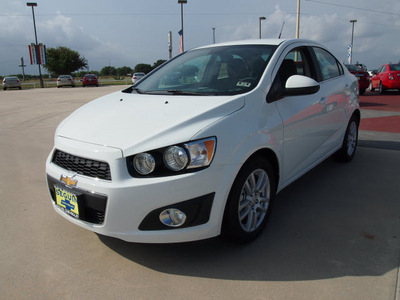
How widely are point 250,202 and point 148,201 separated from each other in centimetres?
88

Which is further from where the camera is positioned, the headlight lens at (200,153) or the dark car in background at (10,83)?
the dark car in background at (10,83)

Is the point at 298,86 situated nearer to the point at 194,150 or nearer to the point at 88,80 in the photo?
the point at 194,150

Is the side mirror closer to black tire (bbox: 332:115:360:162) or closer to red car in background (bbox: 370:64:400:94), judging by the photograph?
black tire (bbox: 332:115:360:162)

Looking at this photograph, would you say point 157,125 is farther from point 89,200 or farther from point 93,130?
point 89,200

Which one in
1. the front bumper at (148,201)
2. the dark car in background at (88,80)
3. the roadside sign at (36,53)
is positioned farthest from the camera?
the roadside sign at (36,53)

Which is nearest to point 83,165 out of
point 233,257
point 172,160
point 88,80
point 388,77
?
point 172,160

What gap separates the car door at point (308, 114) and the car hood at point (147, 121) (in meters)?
0.67

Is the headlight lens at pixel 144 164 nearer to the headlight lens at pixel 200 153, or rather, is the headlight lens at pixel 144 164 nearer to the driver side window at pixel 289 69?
the headlight lens at pixel 200 153

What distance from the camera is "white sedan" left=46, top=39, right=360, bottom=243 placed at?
2188mm

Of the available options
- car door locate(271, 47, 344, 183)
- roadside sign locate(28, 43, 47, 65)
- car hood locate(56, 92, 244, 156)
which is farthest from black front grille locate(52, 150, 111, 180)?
roadside sign locate(28, 43, 47, 65)

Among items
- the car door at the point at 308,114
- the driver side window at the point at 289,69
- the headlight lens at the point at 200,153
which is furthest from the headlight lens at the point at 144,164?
the car door at the point at 308,114

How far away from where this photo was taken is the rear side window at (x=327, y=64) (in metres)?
3.93

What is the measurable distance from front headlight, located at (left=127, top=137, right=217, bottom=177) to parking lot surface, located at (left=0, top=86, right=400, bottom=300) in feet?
2.32

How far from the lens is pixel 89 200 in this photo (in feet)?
7.39
